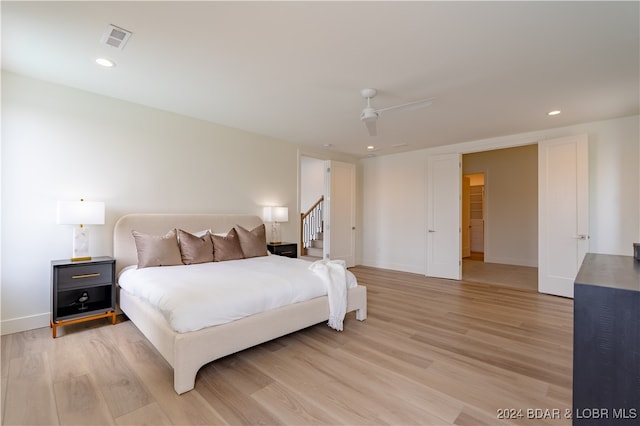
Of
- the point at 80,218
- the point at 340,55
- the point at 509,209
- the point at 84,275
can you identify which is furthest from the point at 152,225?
the point at 509,209

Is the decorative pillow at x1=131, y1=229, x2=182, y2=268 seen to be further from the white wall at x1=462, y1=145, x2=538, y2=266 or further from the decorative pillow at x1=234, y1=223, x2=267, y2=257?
the white wall at x1=462, y1=145, x2=538, y2=266

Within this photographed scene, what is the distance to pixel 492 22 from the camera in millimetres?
2096

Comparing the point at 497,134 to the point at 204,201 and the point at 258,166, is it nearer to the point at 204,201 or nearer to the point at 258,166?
the point at 258,166

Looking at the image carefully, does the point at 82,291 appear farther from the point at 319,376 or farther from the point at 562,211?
the point at 562,211

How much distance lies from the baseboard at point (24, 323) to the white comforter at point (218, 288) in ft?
2.71

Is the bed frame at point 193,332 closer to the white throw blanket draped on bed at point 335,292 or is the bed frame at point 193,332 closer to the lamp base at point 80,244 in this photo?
the white throw blanket draped on bed at point 335,292

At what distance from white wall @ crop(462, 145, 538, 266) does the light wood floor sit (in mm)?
4590

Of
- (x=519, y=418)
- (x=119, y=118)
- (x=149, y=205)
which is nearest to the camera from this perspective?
(x=519, y=418)

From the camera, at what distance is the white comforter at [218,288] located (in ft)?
6.98

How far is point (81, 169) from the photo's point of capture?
3.36 m

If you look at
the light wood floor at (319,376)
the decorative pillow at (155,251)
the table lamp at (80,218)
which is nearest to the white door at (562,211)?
the light wood floor at (319,376)

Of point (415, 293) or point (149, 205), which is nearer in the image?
point (149, 205)

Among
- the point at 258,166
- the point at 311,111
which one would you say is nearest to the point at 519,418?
the point at 311,111

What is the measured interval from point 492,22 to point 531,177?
649 cm
